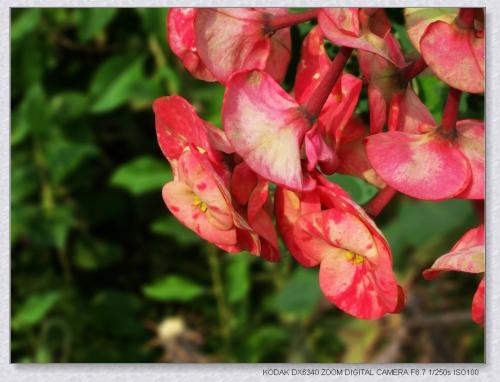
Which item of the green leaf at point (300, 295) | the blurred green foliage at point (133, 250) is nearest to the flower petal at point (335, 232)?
the blurred green foliage at point (133, 250)

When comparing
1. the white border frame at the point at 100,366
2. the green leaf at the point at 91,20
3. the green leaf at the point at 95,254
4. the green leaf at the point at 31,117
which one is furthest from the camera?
the green leaf at the point at 95,254

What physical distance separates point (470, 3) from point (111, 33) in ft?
2.67

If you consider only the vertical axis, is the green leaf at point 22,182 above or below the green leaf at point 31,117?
below

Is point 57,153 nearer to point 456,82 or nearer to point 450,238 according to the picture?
point 450,238

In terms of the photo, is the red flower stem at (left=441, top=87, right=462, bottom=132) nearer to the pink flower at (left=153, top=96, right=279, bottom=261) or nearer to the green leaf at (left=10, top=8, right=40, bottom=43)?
the pink flower at (left=153, top=96, right=279, bottom=261)

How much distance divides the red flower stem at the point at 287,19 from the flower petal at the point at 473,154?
11 centimetres

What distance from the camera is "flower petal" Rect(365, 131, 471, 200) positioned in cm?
54

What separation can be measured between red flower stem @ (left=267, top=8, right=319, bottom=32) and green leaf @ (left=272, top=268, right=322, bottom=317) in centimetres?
69

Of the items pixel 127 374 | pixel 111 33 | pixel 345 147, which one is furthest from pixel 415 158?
pixel 111 33

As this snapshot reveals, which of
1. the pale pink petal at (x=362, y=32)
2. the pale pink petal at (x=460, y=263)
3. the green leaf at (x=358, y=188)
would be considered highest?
the pale pink petal at (x=362, y=32)

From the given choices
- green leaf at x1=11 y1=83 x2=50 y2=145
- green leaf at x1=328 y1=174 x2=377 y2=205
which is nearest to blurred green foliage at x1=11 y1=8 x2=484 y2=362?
green leaf at x1=11 y1=83 x2=50 y2=145

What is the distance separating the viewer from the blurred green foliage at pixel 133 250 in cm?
121

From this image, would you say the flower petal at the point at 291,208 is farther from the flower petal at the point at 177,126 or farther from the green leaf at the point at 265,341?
the green leaf at the point at 265,341

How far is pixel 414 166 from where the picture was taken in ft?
1.78
